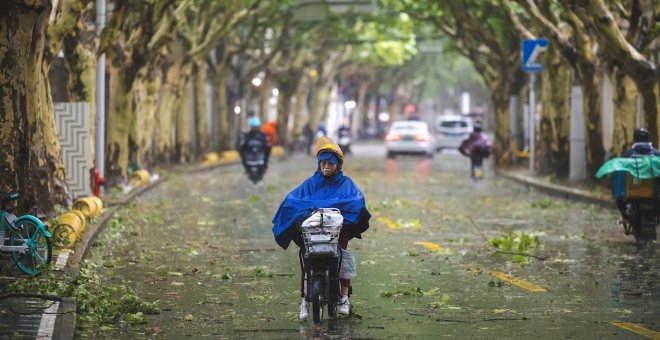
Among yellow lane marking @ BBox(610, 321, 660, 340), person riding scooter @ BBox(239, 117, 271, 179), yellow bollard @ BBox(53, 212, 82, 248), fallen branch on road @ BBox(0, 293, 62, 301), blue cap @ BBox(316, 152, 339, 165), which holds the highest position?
blue cap @ BBox(316, 152, 339, 165)

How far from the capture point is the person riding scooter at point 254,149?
34.1 meters

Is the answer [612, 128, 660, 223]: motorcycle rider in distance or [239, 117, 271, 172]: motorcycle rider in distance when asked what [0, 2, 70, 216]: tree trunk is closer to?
[612, 128, 660, 223]: motorcycle rider in distance

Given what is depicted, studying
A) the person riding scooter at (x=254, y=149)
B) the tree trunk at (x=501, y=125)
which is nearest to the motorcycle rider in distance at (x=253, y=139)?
the person riding scooter at (x=254, y=149)

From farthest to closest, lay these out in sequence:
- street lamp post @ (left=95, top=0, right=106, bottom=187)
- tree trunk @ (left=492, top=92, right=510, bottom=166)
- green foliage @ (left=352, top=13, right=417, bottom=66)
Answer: green foliage @ (left=352, top=13, right=417, bottom=66)
tree trunk @ (left=492, top=92, right=510, bottom=166)
street lamp post @ (left=95, top=0, right=106, bottom=187)

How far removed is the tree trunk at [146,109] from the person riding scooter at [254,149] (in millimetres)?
2449

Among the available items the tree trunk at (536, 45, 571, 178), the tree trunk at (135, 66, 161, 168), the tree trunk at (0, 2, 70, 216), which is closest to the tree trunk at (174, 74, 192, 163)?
the tree trunk at (135, 66, 161, 168)

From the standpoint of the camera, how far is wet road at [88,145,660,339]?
35.6 feet

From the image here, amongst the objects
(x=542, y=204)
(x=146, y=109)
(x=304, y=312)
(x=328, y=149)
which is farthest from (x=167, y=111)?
(x=304, y=312)

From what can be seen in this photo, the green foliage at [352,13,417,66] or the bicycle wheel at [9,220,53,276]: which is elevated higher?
the green foliage at [352,13,417,66]

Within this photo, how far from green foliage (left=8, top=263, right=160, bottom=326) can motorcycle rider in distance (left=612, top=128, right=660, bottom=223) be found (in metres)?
7.53

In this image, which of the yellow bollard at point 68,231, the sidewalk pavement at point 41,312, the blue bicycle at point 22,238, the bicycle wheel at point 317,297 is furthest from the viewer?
the yellow bollard at point 68,231

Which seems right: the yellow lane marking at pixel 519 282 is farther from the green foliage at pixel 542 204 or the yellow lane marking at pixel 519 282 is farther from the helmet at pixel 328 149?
the green foliage at pixel 542 204

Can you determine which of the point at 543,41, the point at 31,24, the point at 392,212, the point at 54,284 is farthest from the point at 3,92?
the point at 543,41

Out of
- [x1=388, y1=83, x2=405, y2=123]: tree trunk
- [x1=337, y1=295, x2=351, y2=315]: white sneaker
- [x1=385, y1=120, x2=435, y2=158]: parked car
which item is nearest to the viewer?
[x1=337, y1=295, x2=351, y2=315]: white sneaker
